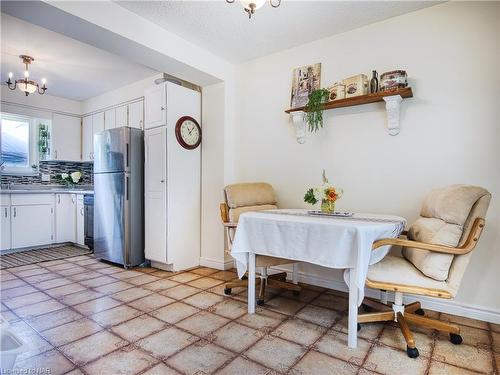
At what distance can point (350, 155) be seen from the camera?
2.80 m

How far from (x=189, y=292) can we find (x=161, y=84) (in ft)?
7.60

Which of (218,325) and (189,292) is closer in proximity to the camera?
(218,325)

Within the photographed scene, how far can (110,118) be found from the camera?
4770 millimetres

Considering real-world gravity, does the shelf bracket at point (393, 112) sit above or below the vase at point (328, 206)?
above

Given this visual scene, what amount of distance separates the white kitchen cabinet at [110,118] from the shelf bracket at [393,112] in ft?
13.3

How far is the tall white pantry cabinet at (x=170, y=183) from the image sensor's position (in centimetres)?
335

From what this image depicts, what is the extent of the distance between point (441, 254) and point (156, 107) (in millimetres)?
3126

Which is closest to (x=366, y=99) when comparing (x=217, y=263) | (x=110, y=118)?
(x=217, y=263)

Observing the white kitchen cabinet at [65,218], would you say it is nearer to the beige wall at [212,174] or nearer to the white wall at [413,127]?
the beige wall at [212,174]

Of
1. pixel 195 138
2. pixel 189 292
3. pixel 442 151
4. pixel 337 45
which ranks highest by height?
pixel 337 45

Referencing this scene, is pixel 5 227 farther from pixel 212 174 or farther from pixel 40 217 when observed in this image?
pixel 212 174

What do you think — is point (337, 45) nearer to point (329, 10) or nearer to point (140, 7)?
point (329, 10)

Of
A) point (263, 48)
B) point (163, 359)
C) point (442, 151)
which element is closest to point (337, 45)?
point (263, 48)

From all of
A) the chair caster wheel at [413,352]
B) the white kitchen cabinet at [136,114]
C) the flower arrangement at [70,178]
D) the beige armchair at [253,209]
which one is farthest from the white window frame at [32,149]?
the chair caster wheel at [413,352]
